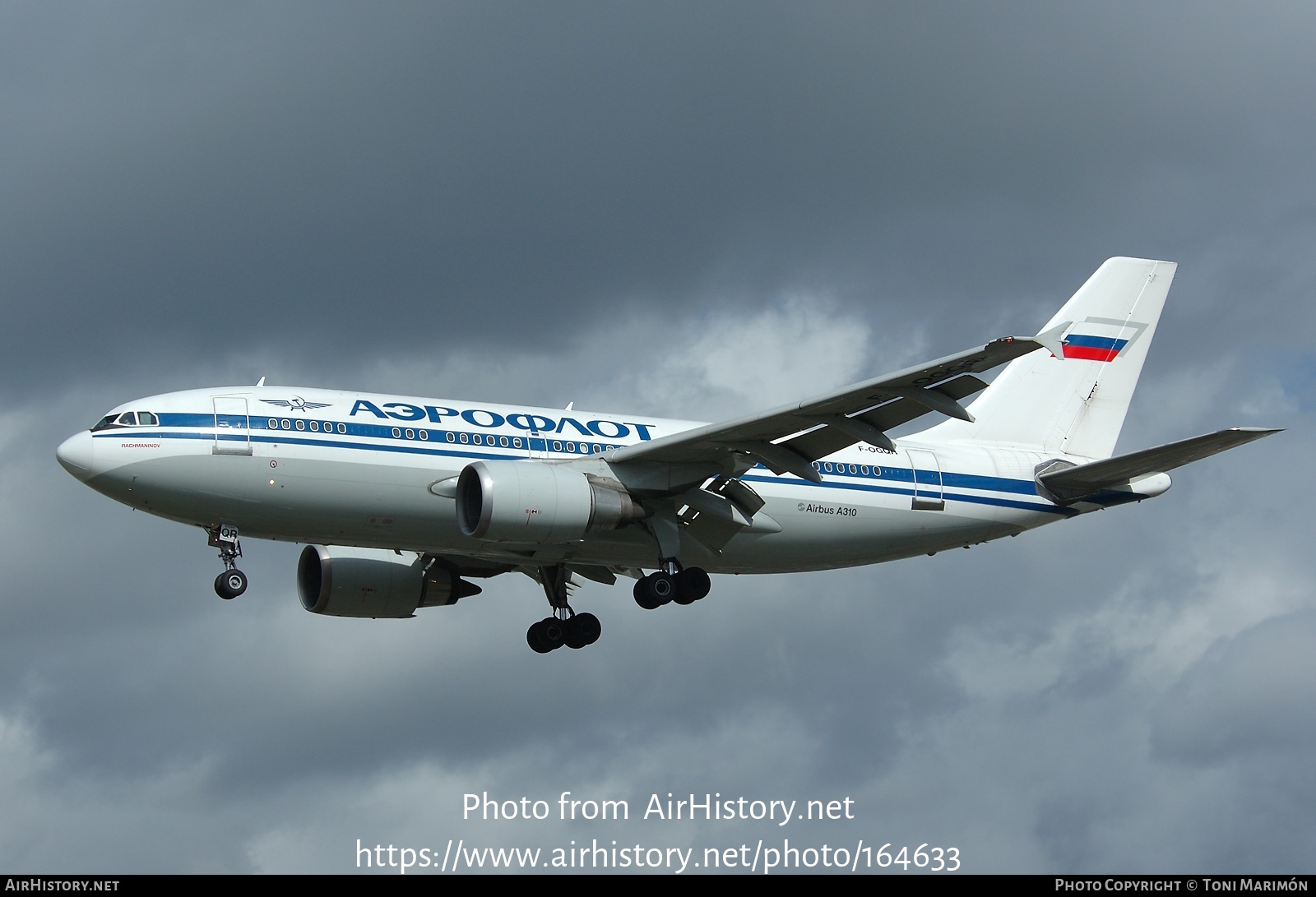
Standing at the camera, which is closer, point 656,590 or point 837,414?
point 837,414

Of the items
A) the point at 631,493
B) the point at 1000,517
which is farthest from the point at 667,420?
the point at 1000,517

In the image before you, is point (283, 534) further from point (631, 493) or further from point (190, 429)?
point (631, 493)

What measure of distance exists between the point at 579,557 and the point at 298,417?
7629 mm

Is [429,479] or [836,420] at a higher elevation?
[836,420]

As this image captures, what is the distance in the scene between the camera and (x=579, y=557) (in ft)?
128

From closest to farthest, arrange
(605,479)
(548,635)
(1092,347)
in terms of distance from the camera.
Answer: (605,479) < (548,635) < (1092,347)

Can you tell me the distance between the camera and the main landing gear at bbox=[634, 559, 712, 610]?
1476 inches

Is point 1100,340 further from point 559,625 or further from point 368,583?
point 368,583

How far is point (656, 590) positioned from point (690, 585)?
85cm

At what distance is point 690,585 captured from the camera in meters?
37.8

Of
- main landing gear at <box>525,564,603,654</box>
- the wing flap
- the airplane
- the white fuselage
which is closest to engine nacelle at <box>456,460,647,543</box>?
the airplane

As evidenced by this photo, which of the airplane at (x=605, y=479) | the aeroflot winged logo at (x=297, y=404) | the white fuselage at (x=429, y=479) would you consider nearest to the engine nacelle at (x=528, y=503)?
the airplane at (x=605, y=479)

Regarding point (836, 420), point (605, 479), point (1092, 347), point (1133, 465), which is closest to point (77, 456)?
point (605, 479)
